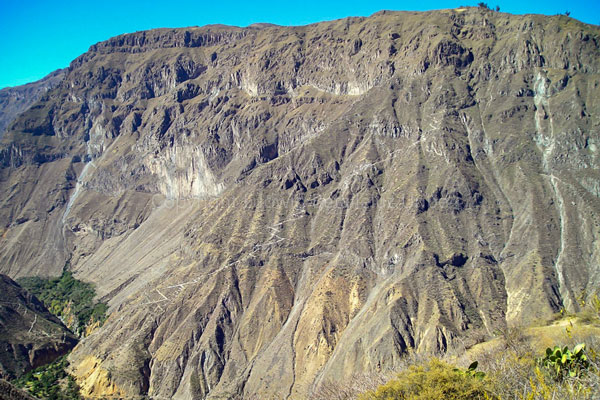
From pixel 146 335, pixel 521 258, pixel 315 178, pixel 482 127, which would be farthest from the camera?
pixel 315 178

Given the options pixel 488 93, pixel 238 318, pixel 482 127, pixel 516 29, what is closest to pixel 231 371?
pixel 238 318

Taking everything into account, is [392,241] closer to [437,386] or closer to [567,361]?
[437,386]

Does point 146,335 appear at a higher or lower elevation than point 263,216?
lower

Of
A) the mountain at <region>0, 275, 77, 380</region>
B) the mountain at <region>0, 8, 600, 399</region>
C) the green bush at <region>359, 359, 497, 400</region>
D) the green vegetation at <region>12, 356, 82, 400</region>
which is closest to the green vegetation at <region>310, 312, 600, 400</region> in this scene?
the green bush at <region>359, 359, 497, 400</region>

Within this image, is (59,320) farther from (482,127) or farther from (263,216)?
(482,127)

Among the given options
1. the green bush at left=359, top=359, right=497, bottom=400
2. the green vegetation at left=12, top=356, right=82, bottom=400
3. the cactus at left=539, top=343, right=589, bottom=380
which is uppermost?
the cactus at left=539, top=343, right=589, bottom=380

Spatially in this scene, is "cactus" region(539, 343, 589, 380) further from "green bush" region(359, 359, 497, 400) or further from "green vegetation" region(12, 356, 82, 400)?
"green vegetation" region(12, 356, 82, 400)
